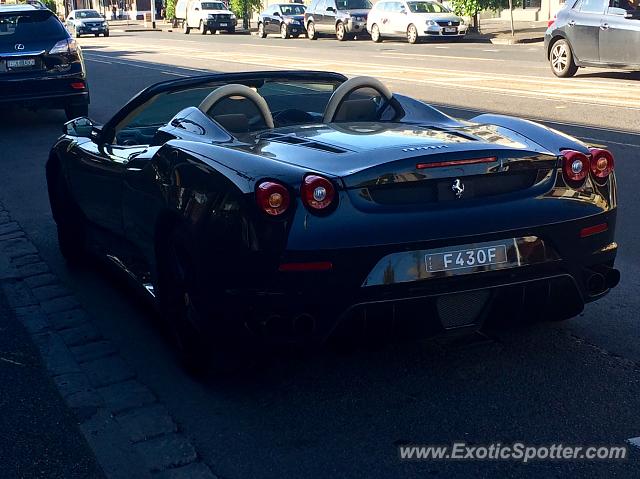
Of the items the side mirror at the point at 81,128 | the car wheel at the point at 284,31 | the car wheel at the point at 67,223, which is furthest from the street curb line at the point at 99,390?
the car wheel at the point at 284,31

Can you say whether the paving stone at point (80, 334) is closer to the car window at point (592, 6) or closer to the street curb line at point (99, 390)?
the street curb line at point (99, 390)

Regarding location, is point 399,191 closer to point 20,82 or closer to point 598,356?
point 598,356

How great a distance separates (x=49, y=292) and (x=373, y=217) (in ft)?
10.1

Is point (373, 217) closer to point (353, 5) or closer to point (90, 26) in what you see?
point (353, 5)

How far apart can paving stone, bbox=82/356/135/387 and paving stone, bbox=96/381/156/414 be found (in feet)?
0.25

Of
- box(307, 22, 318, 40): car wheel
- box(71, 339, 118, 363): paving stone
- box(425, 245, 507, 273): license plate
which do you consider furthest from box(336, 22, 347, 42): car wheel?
box(425, 245, 507, 273): license plate

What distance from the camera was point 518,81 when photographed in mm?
19391

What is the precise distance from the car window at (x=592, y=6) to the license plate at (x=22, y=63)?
9948mm

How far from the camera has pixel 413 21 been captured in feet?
121

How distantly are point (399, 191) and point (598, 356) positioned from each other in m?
1.37

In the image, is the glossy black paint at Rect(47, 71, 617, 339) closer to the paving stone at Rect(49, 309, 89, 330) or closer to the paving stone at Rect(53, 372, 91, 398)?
the paving stone at Rect(53, 372, 91, 398)

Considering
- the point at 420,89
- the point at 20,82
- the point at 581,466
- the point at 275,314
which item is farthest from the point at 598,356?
the point at 420,89

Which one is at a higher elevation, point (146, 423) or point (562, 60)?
point (562, 60)

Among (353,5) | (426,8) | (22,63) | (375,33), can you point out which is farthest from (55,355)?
(353,5)
